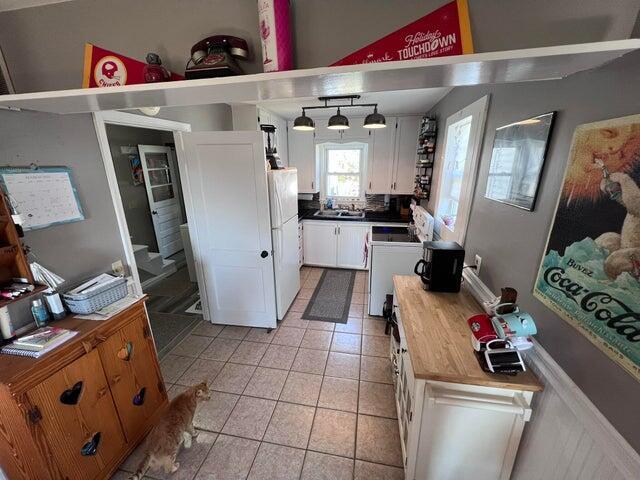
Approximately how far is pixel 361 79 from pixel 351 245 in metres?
3.28

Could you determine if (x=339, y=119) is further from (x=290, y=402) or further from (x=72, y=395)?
(x=72, y=395)

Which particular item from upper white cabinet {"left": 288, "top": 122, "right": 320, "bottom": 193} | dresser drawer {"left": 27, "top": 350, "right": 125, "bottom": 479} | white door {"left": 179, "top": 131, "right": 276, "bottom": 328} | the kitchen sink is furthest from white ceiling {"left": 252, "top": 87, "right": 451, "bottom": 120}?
dresser drawer {"left": 27, "top": 350, "right": 125, "bottom": 479}

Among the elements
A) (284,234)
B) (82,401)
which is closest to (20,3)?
(82,401)

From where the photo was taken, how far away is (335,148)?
170 inches

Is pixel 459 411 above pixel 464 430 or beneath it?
above

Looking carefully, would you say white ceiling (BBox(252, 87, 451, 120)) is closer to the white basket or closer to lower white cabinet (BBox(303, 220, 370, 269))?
lower white cabinet (BBox(303, 220, 370, 269))

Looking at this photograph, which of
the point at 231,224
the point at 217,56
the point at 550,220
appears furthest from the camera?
the point at 231,224

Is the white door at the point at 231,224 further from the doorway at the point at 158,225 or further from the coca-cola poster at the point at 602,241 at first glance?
the coca-cola poster at the point at 602,241

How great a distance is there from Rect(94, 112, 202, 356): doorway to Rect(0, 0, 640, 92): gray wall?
1.11m

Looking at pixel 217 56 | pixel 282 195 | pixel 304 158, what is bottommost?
pixel 282 195

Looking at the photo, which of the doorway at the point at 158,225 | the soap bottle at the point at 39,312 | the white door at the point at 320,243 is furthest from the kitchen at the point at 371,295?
the white door at the point at 320,243

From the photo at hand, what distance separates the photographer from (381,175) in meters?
4.06

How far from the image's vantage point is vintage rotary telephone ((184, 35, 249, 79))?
3.13 feet

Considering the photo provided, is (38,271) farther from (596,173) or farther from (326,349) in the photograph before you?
(596,173)
